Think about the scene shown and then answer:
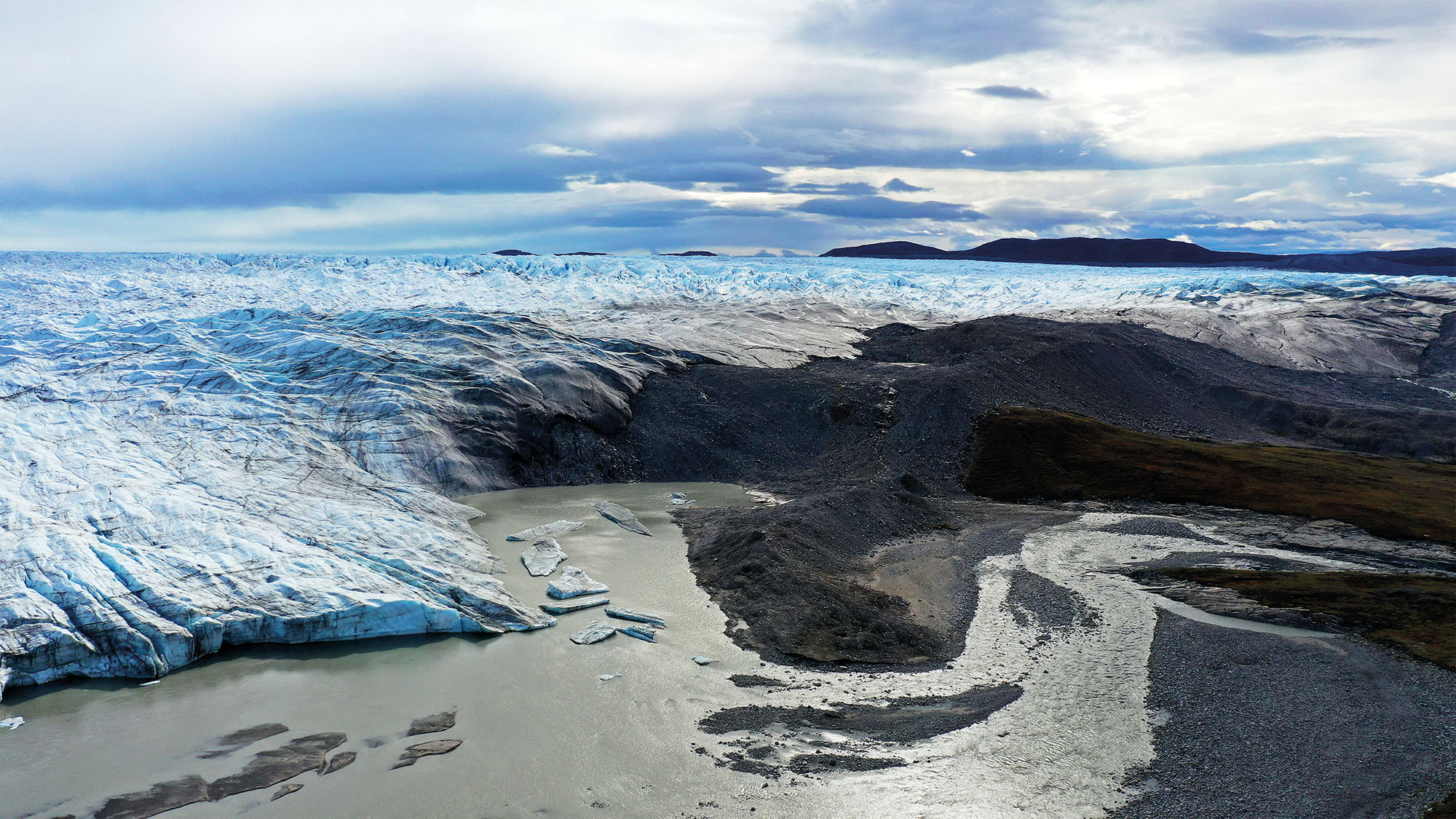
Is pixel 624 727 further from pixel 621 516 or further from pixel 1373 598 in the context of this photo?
pixel 1373 598

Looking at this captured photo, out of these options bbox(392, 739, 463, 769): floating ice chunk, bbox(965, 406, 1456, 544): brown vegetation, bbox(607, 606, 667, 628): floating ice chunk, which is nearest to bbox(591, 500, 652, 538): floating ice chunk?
→ bbox(607, 606, 667, 628): floating ice chunk

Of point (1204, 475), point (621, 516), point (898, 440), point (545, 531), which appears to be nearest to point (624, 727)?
point (545, 531)

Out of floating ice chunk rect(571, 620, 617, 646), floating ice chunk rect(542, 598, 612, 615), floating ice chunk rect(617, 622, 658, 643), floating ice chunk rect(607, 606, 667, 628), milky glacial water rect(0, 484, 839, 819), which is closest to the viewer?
milky glacial water rect(0, 484, 839, 819)

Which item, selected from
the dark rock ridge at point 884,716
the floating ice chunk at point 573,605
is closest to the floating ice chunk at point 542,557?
the floating ice chunk at point 573,605

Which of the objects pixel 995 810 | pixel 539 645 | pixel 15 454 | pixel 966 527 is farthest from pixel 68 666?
pixel 966 527

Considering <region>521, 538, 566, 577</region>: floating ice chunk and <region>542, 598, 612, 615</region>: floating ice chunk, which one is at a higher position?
<region>521, 538, 566, 577</region>: floating ice chunk

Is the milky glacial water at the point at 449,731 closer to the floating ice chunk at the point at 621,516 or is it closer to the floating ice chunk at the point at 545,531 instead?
the floating ice chunk at the point at 545,531

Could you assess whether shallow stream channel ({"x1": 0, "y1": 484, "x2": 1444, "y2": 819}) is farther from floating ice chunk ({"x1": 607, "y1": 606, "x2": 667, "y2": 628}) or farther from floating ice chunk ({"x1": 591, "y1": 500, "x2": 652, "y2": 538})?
floating ice chunk ({"x1": 591, "y1": 500, "x2": 652, "y2": 538})
